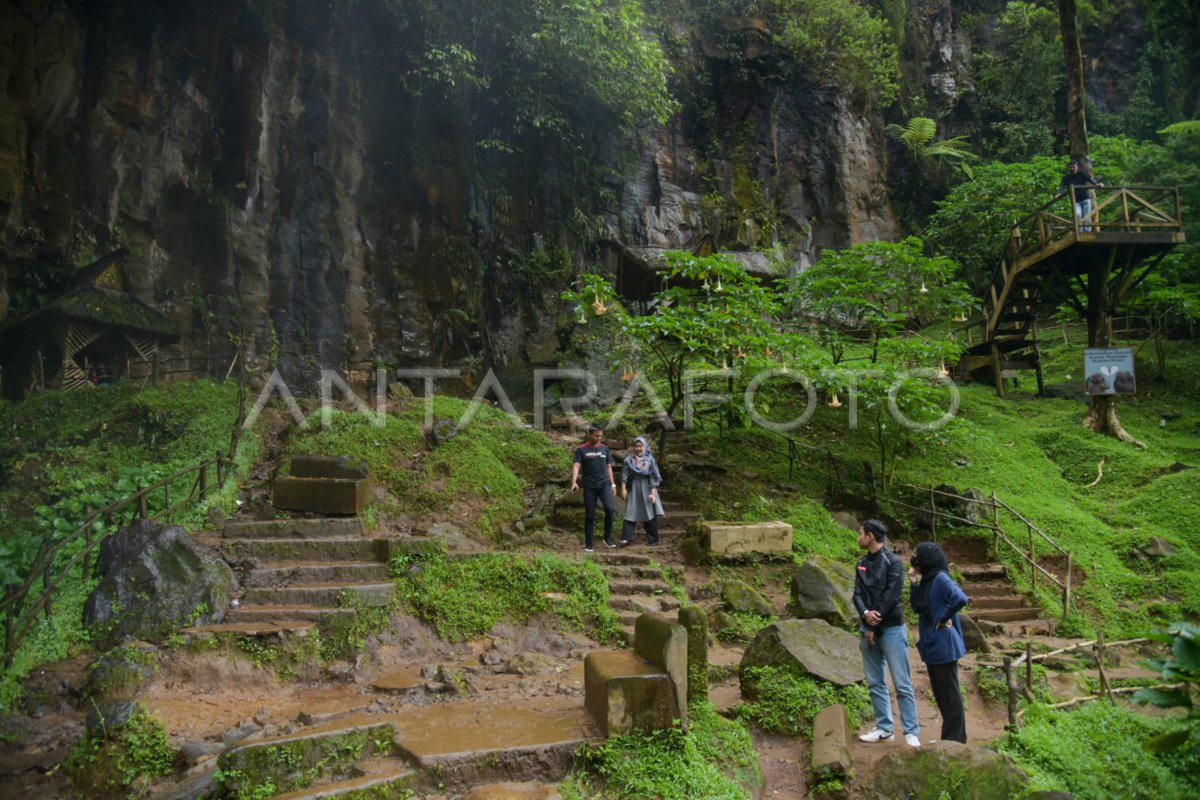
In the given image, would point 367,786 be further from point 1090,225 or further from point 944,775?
point 1090,225

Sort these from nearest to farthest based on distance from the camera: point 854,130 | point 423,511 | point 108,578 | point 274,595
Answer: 1. point 108,578
2. point 274,595
3. point 423,511
4. point 854,130

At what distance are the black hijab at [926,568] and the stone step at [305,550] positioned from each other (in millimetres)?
5657

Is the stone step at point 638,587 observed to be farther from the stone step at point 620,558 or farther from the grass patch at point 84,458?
the grass patch at point 84,458

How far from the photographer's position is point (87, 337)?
14703 millimetres

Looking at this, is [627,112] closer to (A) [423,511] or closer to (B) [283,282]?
(B) [283,282]

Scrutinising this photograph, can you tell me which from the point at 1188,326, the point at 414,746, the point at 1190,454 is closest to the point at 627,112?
the point at 1190,454

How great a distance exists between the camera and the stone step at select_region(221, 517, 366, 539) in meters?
8.86

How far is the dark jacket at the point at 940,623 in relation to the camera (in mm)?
5219

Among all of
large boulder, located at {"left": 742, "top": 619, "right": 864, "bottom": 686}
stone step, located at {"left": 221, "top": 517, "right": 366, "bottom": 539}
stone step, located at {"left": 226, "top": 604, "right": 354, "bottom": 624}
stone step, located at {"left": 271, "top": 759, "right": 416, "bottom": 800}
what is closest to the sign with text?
large boulder, located at {"left": 742, "top": 619, "right": 864, "bottom": 686}

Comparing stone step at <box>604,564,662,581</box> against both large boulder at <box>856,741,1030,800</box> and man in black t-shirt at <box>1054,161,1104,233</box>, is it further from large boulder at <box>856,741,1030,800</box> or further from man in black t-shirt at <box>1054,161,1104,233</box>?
man in black t-shirt at <box>1054,161,1104,233</box>

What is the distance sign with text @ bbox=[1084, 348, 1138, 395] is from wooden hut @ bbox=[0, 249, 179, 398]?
18.6m

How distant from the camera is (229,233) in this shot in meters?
16.2

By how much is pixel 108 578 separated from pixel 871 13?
29345 mm

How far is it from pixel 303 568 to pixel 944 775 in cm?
640
